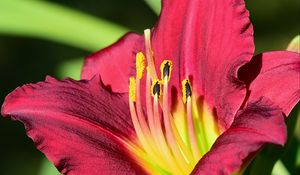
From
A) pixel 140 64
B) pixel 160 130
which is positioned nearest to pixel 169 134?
pixel 160 130

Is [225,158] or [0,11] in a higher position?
[0,11]

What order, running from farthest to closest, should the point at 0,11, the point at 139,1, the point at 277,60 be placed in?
the point at 139,1 → the point at 0,11 → the point at 277,60

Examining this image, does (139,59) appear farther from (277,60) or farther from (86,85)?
(277,60)

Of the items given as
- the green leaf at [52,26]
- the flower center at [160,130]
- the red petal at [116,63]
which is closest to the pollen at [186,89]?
the flower center at [160,130]

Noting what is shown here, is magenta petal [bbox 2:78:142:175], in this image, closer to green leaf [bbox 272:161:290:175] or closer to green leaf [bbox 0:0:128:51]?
green leaf [bbox 272:161:290:175]

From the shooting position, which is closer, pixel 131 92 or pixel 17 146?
pixel 131 92

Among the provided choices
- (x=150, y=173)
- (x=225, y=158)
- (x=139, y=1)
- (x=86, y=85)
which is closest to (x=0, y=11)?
(x=86, y=85)

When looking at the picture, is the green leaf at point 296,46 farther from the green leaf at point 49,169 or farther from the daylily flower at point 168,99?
the green leaf at point 49,169
